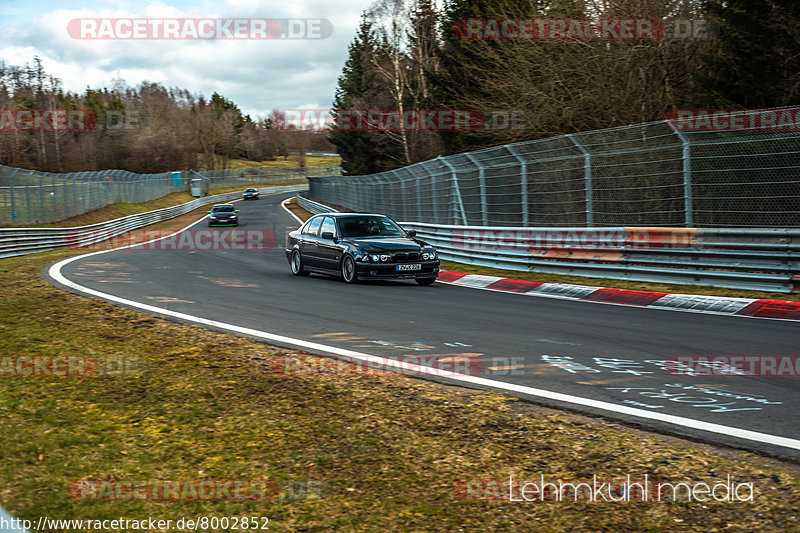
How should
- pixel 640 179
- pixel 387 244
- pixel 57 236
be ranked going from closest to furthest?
pixel 640 179 < pixel 387 244 < pixel 57 236

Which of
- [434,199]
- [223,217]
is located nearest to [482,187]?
[434,199]

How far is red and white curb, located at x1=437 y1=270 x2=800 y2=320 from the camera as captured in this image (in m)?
9.48

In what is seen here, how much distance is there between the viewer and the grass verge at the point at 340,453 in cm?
322

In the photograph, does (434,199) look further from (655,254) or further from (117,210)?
(117,210)

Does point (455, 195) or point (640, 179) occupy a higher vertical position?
point (640, 179)

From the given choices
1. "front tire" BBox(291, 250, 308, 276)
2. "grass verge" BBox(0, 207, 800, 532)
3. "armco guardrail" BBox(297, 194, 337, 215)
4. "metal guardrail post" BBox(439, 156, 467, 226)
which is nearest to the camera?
"grass verge" BBox(0, 207, 800, 532)

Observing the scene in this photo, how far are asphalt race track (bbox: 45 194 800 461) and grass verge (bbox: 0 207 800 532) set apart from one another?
47 centimetres

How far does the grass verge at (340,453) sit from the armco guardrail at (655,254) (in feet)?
23.7

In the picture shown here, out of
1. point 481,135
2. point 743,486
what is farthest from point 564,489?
point 481,135

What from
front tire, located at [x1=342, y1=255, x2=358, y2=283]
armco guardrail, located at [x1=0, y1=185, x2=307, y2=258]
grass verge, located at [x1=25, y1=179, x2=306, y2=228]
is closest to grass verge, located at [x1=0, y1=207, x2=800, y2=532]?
front tire, located at [x1=342, y1=255, x2=358, y2=283]

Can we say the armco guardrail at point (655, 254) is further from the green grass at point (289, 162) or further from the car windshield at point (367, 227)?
the green grass at point (289, 162)

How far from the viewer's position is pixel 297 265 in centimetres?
1608

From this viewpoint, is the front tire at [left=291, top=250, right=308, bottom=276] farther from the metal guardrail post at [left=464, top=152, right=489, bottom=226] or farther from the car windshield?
the metal guardrail post at [left=464, top=152, right=489, bottom=226]

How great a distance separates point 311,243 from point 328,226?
600 millimetres
